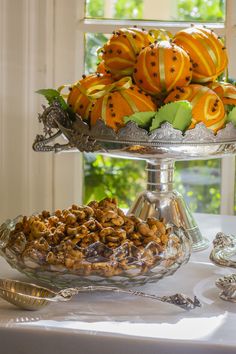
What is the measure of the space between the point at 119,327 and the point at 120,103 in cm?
39

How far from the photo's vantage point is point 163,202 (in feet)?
4.45

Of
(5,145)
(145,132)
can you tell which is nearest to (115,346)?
(145,132)

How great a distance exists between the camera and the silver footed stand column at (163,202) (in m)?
1.35

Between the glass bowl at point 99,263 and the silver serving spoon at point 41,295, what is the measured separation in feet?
0.06

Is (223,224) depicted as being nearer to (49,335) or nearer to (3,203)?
(3,203)

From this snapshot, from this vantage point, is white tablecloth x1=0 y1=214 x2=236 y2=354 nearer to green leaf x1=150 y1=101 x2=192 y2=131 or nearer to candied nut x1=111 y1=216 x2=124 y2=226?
candied nut x1=111 y1=216 x2=124 y2=226

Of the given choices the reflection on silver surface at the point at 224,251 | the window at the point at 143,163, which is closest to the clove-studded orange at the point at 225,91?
the reflection on silver surface at the point at 224,251

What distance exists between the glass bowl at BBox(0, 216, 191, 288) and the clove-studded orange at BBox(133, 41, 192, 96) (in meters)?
0.26

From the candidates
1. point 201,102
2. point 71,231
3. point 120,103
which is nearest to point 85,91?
point 120,103

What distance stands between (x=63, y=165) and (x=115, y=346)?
0.90m

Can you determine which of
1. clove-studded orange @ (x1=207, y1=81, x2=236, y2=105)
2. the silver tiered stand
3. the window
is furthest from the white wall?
clove-studded orange @ (x1=207, y1=81, x2=236, y2=105)

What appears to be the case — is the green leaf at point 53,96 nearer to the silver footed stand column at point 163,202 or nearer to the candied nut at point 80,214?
the silver footed stand column at point 163,202

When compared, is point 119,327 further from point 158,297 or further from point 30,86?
point 30,86

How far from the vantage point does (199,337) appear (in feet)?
3.15
